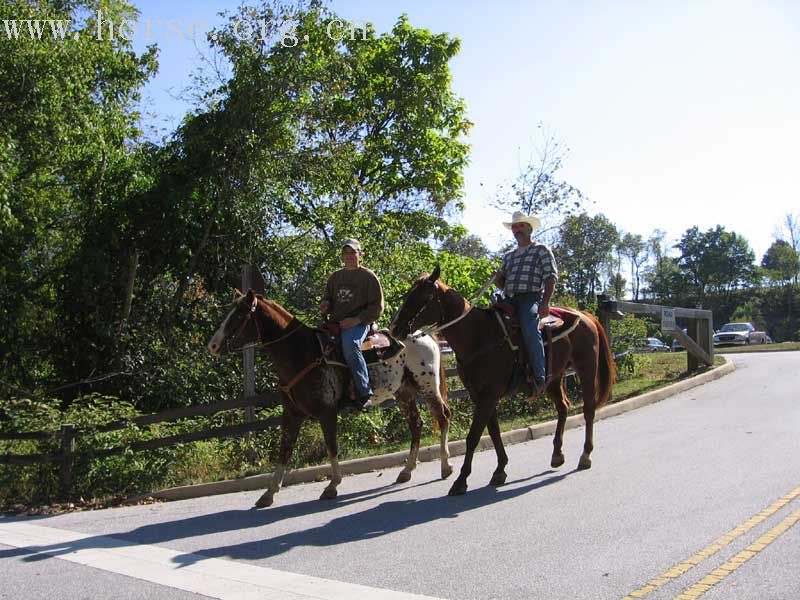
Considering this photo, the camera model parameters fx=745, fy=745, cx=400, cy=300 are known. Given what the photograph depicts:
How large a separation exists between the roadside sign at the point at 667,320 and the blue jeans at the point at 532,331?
938 centimetres

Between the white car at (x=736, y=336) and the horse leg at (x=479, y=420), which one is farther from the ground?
the horse leg at (x=479, y=420)

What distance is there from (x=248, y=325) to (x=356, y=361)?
128 centimetres

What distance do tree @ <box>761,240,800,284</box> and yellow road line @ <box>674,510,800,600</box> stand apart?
273 ft

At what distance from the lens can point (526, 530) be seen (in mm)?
6566

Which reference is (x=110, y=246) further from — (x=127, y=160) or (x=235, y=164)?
(x=235, y=164)

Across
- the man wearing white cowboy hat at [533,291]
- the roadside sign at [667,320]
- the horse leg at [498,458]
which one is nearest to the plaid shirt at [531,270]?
the man wearing white cowboy hat at [533,291]

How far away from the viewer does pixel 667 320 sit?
57.3ft

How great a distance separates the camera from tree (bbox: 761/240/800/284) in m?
80.2

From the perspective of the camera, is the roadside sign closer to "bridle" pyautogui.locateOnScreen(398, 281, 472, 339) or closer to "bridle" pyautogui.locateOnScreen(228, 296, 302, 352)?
"bridle" pyautogui.locateOnScreen(398, 281, 472, 339)

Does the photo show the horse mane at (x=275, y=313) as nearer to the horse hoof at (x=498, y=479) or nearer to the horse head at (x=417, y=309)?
the horse head at (x=417, y=309)

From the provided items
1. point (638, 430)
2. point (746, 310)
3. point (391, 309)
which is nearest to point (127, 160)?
point (391, 309)

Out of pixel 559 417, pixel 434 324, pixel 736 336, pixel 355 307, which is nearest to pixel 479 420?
pixel 434 324

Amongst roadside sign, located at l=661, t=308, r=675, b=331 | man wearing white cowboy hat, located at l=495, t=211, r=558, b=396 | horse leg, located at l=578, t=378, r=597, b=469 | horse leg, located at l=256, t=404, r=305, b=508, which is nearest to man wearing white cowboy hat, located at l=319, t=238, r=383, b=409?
horse leg, located at l=256, t=404, r=305, b=508

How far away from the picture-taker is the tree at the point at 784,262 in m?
80.2
